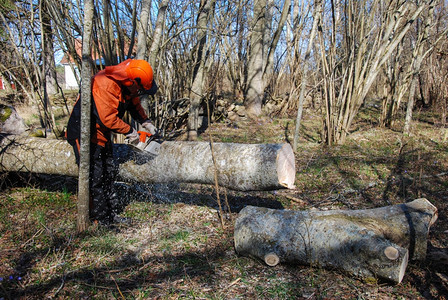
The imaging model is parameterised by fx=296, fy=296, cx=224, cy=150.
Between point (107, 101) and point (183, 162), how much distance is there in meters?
1.06

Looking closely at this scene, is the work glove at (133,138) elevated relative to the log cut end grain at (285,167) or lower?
elevated

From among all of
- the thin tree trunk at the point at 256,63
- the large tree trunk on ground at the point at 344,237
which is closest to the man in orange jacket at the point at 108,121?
the large tree trunk on ground at the point at 344,237

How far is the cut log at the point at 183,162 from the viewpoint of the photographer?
312cm

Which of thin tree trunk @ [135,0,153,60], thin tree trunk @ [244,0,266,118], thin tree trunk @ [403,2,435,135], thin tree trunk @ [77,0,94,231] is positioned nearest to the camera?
thin tree trunk @ [77,0,94,231]

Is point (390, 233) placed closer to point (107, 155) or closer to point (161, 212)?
point (161, 212)

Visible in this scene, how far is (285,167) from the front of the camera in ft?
10.3

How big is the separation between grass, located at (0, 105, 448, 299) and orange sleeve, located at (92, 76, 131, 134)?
119cm

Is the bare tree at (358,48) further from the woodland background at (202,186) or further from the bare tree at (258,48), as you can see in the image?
the bare tree at (258,48)

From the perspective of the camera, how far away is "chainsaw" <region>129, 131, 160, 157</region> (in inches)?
133

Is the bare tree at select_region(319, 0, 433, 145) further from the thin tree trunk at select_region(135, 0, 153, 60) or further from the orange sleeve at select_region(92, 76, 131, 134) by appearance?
the orange sleeve at select_region(92, 76, 131, 134)

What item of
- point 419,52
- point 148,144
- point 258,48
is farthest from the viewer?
point 258,48

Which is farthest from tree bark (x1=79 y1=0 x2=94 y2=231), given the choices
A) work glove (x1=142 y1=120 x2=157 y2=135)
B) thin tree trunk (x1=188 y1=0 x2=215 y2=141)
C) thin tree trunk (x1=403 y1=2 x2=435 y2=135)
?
thin tree trunk (x1=403 y1=2 x2=435 y2=135)

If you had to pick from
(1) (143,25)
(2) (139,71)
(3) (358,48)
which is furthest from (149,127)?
(3) (358,48)

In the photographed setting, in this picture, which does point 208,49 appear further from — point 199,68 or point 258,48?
point 258,48
